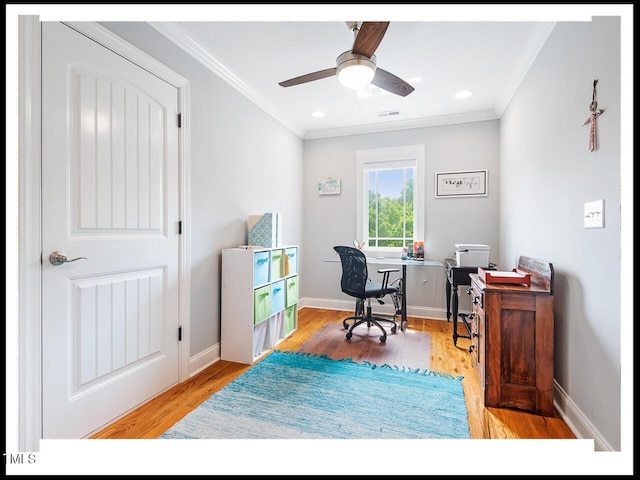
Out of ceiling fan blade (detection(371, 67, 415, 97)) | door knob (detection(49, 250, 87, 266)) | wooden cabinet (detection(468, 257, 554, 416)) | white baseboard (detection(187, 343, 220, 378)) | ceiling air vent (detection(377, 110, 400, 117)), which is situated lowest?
white baseboard (detection(187, 343, 220, 378))

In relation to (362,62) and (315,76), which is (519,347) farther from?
(315,76)

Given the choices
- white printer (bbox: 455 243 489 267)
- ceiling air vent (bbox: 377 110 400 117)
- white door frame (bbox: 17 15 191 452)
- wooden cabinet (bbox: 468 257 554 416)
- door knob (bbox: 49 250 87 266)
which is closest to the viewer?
white door frame (bbox: 17 15 191 452)

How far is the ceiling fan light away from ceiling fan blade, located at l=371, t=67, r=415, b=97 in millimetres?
161

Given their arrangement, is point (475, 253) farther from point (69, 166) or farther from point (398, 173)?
point (69, 166)

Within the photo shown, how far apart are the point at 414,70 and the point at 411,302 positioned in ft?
8.75

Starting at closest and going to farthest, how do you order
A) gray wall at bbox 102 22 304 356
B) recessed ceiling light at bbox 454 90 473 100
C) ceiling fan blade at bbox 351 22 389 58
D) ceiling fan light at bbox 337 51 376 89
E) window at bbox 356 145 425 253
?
ceiling fan blade at bbox 351 22 389 58, ceiling fan light at bbox 337 51 376 89, gray wall at bbox 102 22 304 356, recessed ceiling light at bbox 454 90 473 100, window at bbox 356 145 425 253

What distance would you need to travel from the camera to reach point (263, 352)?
2.54 m

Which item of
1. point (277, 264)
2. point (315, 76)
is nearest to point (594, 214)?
point (315, 76)

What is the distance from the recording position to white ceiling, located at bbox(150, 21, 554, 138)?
6.41 feet

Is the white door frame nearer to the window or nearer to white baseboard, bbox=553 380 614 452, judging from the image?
white baseboard, bbox=553 380 614 452

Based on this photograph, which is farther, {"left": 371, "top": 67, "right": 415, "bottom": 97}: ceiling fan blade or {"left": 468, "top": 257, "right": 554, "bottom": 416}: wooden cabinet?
{"left": 371, "top": 67, "right": 415, "bottom": 97}: ceiling fan blade

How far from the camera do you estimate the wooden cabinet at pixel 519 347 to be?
1660 millimetres

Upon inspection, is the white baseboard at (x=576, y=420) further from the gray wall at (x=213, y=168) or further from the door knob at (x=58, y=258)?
the door knob at (x=58, y=258)

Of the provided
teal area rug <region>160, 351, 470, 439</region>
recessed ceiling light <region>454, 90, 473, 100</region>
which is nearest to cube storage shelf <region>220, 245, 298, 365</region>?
teal area rug <region>160, 351, 470, 439</region>
